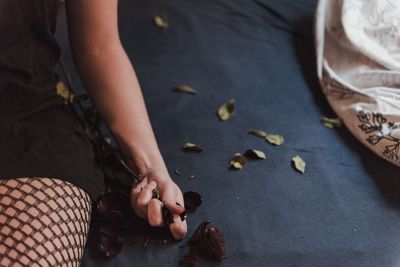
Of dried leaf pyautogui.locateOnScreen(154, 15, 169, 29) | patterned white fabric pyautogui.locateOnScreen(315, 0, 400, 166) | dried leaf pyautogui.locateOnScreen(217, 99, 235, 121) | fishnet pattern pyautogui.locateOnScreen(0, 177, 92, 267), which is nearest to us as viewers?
fishnet pattern pyautogui.locateOnScreen(0, 177, 92, 267)

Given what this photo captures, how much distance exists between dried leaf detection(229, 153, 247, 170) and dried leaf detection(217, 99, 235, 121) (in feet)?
0.39

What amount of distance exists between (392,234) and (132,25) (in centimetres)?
81

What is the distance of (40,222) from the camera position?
0.72 meters

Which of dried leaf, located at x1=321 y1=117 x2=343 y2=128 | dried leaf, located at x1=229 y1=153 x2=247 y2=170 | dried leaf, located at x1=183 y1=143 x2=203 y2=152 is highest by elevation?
dried leaf, located at x1=321 y1=117 x2=343 y2=128

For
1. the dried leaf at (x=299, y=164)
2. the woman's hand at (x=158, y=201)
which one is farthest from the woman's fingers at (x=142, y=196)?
the dried leaf at (x=299, y=164)

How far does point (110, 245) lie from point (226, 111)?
0.40 metres

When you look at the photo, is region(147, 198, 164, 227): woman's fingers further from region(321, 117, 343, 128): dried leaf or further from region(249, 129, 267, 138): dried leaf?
region(321, 117, 343, 128): dried leaf

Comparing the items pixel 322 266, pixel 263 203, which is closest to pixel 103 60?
pixel 263 203

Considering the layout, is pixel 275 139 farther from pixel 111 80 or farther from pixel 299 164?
pixel 111 80

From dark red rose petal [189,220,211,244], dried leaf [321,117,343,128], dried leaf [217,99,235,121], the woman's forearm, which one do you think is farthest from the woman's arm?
dried leaf [321,117,343,128]

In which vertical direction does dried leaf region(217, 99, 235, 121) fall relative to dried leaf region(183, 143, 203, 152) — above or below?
above

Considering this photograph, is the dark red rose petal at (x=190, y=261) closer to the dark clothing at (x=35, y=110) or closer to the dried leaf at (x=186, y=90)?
the dark clothing at (x=35, y=110)

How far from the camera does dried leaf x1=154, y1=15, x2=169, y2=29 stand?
133 cm

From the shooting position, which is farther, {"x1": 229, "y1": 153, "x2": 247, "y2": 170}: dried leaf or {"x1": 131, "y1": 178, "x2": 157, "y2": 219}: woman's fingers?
{"x1": 229, "y1": 153, "x2": 247, "y2": 170}: dried leaf
